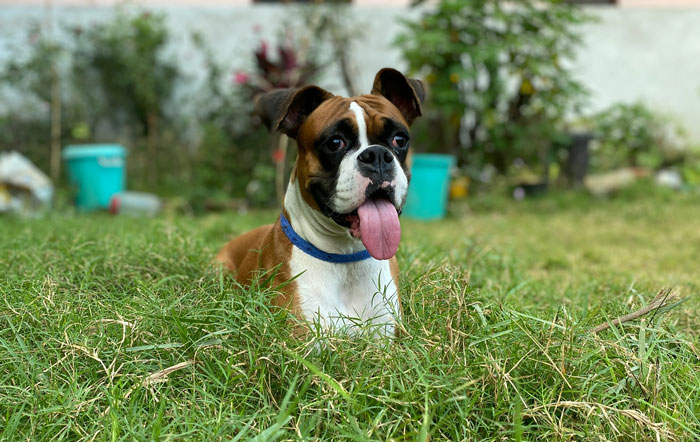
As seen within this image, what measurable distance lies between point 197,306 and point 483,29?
6345 mm

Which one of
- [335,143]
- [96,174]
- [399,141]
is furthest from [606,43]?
[335,143]

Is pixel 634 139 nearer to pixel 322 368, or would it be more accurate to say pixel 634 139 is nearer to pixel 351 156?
pixel 351 156

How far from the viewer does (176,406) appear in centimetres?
186

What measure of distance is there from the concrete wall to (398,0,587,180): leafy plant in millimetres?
1591

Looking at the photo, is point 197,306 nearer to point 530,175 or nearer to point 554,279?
point 554,279

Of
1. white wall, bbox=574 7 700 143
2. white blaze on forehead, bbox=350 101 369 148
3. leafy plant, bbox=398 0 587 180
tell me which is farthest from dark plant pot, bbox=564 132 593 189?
white blaze on forehead, bbox=350 101 369 148

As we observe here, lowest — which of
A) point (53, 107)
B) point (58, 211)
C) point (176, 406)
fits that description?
point (58, 211)

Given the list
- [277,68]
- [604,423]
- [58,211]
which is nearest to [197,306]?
[604,423]

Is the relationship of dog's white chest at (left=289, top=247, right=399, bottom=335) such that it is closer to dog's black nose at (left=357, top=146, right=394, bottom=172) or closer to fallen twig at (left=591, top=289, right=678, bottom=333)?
dog's black nose at (left=357, top=146, right=394, bottom=172)

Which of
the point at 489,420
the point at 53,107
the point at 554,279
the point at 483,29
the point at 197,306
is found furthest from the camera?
the point at 53,107

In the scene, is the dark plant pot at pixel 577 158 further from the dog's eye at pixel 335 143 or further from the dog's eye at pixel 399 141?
the dog's eye at pixel 335 143

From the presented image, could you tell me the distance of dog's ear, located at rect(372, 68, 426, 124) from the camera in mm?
2758

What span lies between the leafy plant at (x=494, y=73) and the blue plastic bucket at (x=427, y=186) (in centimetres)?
73

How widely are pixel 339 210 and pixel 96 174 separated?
6148 millimetres
